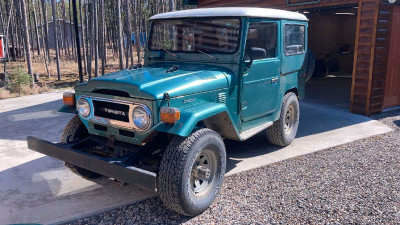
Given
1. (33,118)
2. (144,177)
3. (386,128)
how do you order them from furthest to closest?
(33,118) < (386,128) < (144,177)

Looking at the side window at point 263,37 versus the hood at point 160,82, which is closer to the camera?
the hood at point 160,82

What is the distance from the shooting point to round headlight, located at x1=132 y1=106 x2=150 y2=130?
10.9ft

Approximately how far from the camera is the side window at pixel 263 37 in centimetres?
446

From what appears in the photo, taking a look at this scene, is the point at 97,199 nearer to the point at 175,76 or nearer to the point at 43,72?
the point at 175,76

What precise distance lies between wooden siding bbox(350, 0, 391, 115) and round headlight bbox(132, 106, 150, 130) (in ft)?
20.1

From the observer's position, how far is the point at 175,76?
12.6 ft

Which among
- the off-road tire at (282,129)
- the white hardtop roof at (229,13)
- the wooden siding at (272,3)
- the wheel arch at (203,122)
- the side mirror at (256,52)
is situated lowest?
the off-road tire at (282,129)

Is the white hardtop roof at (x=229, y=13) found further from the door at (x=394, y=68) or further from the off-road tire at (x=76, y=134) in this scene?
the door at (x=394, y=68)

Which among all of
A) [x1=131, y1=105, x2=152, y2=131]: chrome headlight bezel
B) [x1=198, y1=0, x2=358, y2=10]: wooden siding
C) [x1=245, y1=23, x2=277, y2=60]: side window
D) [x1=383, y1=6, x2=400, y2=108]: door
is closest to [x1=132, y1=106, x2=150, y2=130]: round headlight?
[x1=131, y1=105, x2=152, y2=131]: chrome headlight bezel

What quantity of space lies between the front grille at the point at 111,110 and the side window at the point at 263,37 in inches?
68.4

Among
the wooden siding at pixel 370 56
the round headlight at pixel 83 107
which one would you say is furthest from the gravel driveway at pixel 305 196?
the wooden siding at pixel 370 56

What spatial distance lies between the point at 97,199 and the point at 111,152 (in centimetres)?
59

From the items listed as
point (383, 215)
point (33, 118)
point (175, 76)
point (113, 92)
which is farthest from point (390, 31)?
point (33, 118)

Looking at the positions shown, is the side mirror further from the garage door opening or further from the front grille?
the garage door opening
